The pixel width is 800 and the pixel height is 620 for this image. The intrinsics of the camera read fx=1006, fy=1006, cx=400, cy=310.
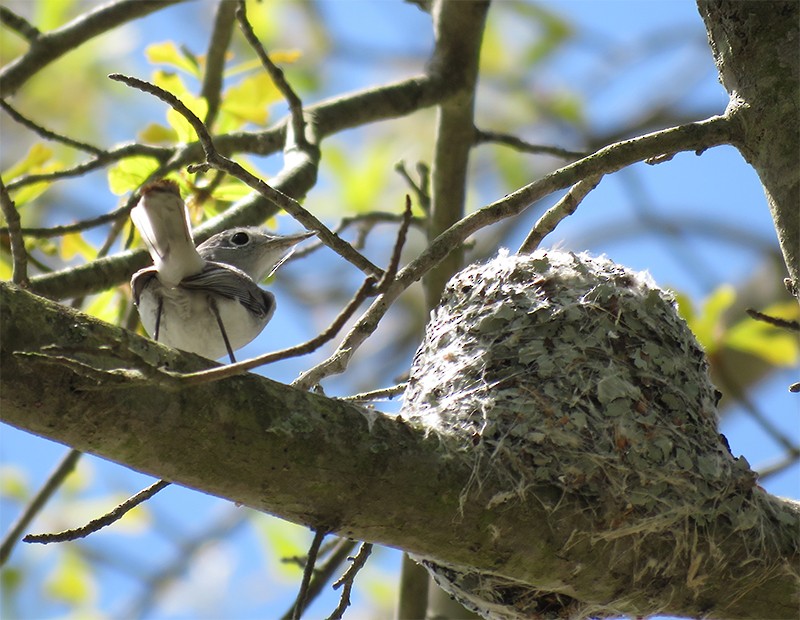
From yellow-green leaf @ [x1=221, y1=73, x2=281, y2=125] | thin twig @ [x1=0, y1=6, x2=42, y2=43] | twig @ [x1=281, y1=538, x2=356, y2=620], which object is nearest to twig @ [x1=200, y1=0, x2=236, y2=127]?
yellow-green leaf @ [x1=221, y1=73, x2=281, y2=125]

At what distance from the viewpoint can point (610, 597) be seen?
97.0 inches

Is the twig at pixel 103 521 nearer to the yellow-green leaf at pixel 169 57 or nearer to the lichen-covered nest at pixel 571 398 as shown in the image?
the lichen-covered nest at pixel 571 398

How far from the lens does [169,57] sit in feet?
12.4

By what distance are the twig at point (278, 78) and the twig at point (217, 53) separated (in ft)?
1.39

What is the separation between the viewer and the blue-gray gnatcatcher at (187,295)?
3125 mm

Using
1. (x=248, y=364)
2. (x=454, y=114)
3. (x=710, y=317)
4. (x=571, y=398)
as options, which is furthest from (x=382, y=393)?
(x=454, y=114)

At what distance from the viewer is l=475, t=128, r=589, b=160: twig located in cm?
416

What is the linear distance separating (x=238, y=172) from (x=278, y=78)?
4.40 feet

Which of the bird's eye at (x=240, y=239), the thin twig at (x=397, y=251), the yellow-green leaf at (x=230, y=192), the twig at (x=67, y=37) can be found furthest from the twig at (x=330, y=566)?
the twig at (x=67, y=37)

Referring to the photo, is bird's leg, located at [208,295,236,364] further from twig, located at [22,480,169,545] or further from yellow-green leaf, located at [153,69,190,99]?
twig, located at [22,480,169,545]

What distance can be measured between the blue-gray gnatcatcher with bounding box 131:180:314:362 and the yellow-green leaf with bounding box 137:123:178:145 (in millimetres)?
498

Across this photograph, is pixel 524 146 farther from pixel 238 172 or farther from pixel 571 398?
pixel 238 172

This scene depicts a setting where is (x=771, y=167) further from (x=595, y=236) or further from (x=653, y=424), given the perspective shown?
(x=595, y=236)

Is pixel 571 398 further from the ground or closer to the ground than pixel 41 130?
closer to the ground
